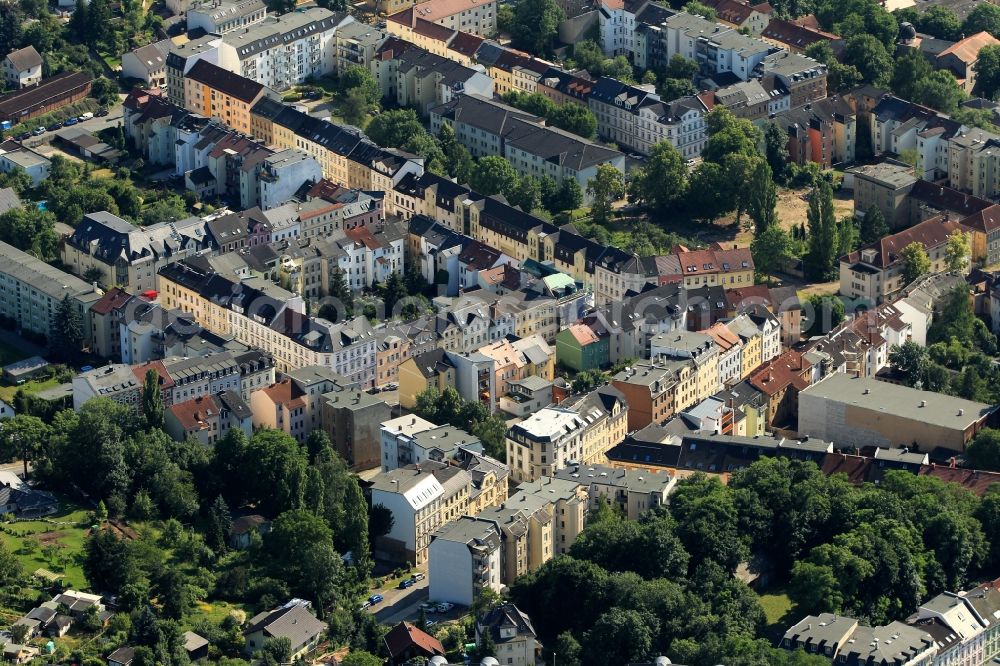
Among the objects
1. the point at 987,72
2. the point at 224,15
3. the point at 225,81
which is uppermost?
the point at 225,81

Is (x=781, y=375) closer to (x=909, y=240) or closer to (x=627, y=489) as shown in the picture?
(x=627, y=489)

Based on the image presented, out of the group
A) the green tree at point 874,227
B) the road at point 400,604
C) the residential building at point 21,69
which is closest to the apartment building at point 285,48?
the residential building at point 21,69

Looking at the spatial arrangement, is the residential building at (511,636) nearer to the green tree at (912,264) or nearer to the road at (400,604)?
the road at (400,604)

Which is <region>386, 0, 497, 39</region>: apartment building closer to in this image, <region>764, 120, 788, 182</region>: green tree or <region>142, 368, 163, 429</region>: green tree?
<region>764, 120, 788, 182</region>: green tree

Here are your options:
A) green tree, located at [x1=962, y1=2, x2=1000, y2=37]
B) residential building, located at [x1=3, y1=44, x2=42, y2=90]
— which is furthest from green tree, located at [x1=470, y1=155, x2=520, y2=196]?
green tree, located at [x1=962, y1=2, x2=1000, y2=37]

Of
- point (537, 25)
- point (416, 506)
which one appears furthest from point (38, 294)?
point (537, 25)
